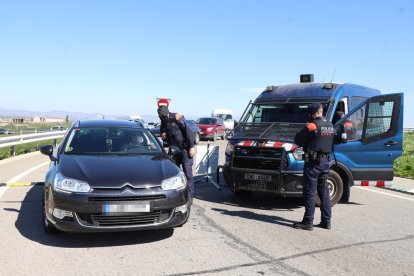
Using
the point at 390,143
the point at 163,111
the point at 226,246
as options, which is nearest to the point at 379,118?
the point at 390,143

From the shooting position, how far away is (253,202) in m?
7.88

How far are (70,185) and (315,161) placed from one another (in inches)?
131

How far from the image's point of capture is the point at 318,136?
239 inches

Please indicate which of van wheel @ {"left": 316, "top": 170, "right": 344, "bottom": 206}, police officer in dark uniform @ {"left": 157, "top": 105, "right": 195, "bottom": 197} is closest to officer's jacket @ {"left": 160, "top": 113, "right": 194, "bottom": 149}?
police officer in dark uniform @ {"left": 157, "top": 105, "right": 195, "bottom": 197}

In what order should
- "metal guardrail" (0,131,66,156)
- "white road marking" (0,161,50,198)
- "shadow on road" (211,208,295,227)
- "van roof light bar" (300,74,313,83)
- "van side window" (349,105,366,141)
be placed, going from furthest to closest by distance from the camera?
"metal guardrail" (0,131,66,156) < "van roof light bar" (300,74,313,83) < "white road marking" (0,161,50,198) < "van side window" (349,105,366,141) < "shadow on road" (211,208,295,227)

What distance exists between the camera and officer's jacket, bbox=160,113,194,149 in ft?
24.5

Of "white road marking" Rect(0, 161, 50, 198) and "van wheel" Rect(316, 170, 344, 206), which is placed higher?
"van wheel" Rect(316, 170, 344, 206)

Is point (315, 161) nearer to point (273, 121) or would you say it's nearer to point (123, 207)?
point (273, 121)

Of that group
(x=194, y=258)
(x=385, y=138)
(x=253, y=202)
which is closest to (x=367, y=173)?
(x=385, y=138)

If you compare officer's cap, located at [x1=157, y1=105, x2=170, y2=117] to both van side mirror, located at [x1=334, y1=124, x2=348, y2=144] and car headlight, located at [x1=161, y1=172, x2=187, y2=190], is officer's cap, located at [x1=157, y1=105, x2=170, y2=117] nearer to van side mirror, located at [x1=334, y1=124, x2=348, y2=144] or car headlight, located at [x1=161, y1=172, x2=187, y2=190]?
car headlight, located at [x1=161, y1=172, x2=187, y2=190]

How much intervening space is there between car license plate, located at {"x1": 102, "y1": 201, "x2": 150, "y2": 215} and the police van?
8.76ft

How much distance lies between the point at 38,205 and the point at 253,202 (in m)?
3.77

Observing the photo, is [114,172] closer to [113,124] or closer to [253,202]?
[113,124]

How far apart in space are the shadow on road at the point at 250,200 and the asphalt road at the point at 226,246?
0.10 metres
